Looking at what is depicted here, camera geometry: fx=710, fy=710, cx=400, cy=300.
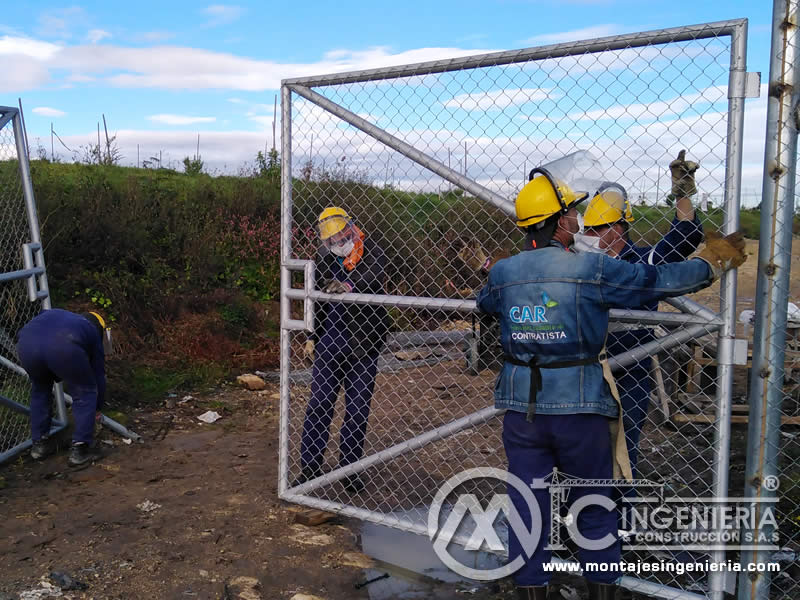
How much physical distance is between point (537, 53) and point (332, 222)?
180 cm

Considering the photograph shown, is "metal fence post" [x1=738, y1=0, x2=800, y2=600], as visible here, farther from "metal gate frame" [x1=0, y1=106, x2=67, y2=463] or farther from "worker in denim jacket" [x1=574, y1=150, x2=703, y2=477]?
"metal gate frame" [x1=0, y1=106, x2=67, y2=463]

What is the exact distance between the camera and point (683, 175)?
9.97ft

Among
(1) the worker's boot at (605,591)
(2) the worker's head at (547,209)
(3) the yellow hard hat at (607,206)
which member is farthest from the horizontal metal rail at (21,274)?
(1) the worker's boot at (605,591)

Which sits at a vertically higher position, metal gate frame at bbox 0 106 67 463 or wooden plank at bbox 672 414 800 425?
metal gate frame at bbox 0 106 67 463

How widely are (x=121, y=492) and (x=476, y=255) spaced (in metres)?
3.12

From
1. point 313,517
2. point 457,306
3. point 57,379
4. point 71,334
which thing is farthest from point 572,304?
point 57,379

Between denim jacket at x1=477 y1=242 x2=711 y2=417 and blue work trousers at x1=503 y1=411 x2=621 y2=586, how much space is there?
7cm

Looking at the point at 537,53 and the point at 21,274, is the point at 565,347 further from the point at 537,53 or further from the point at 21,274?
the point at 21,274

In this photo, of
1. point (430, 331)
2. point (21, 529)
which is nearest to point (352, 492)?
point (21, 529)

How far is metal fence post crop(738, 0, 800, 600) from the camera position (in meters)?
2.81

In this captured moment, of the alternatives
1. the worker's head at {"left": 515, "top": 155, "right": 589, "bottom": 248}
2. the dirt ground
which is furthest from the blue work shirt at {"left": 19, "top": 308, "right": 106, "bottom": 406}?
the worker's head at {"left": 515, "top": 155, "right": 589, "bottom": 248}

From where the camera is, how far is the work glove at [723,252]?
2832 millimetres

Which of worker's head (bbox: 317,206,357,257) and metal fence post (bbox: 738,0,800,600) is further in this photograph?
worker's head (bbox: 317,206,357,257)

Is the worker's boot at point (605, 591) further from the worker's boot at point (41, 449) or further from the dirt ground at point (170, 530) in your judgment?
the worker's boot at point (41, 449)
